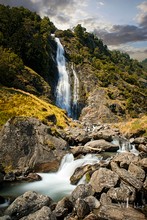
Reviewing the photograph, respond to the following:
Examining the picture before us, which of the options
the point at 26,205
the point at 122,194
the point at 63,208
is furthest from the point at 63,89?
the point at 26,205

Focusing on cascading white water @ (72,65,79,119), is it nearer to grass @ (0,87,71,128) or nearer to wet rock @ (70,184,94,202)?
grass @ (0,87,71,128)

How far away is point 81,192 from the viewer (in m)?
21.4

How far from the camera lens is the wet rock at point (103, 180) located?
22.4 metres

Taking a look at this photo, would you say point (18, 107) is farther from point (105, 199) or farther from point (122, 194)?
point (122, 194)

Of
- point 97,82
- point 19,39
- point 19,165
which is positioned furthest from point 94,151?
point 97,82

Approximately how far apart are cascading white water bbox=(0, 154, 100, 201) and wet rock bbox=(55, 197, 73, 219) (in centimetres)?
379

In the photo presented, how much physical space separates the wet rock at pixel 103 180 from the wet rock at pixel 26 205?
408 centimetres

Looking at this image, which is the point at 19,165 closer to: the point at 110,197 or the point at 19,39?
the point at 110,197

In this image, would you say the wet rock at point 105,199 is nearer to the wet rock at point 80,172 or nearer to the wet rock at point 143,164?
the wet rock at point 143,164

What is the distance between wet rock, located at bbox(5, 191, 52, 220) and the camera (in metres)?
19.0

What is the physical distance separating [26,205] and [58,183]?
339 inches

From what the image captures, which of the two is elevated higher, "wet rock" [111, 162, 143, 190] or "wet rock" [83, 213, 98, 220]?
"wet rock" [111, 162, 143, 190]

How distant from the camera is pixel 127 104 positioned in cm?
8581

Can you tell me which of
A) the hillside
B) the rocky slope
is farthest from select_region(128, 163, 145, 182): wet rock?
the hillside
